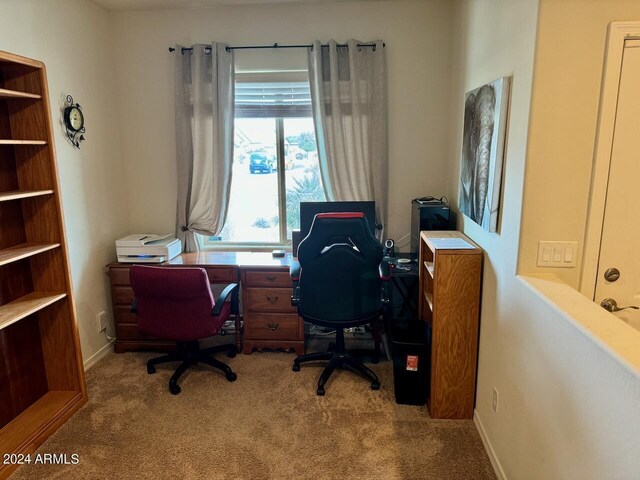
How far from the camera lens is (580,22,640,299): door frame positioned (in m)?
1.54

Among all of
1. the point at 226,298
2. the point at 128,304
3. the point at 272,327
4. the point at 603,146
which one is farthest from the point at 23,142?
the point at 603,146

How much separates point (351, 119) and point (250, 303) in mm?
1637

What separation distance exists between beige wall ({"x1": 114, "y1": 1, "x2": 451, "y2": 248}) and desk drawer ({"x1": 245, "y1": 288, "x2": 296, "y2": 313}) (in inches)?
41.6

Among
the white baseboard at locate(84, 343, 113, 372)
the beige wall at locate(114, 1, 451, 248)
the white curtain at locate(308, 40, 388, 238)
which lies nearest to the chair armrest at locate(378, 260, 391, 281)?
the white curtain at locate(308, 40, 388, 238)

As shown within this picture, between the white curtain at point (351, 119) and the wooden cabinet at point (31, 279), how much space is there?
1.87 m

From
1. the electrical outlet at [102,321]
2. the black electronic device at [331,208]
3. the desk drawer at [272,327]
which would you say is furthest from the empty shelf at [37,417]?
the black electronic device at [331,208]

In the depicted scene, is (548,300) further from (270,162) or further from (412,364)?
(270,162)

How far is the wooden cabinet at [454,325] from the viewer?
227 centimetres

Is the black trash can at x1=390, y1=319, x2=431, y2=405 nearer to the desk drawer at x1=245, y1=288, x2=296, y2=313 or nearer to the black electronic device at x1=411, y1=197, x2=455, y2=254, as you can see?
the black electronic device at x1=411, y1=197, x2=455, y2=254

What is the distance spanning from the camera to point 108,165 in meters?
3.36

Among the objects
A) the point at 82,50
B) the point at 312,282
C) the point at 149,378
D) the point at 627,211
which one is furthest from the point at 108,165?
the point at 627,211

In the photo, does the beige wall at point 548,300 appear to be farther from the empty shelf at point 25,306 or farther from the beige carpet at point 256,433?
the empty shelf at point 25,306

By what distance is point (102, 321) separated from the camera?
3262 millimetres

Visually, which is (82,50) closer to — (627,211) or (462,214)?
(462,214)
